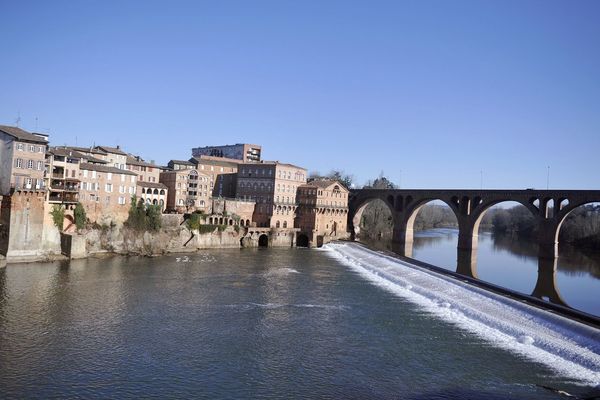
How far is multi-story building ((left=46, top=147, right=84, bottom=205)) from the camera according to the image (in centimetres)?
5100

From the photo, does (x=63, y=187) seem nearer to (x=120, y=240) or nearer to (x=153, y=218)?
(x=120, y=240)

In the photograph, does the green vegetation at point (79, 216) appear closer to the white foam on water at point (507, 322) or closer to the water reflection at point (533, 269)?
the white foam on water at point (507, 322)

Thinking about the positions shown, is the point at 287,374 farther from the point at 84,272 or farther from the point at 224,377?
the point at 84,272

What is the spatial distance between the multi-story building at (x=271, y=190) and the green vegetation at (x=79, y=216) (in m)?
28.9

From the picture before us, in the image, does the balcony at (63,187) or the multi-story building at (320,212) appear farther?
the multi-story building at (320,212)

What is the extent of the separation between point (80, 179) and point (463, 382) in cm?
4695

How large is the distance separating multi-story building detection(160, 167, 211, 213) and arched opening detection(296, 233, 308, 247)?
572 inches

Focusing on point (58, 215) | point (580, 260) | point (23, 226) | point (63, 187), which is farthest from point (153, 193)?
point (580, 260)

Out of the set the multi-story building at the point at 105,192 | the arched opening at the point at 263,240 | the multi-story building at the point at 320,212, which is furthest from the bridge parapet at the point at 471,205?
the multi-story building at the point at 105,192

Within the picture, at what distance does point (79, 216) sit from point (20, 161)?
813cm

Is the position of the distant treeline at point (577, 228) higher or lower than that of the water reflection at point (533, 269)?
higher

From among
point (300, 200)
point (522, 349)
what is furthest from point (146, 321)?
point (300, 200)

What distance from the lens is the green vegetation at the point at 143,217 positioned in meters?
57.6

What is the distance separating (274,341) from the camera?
1021 inches
